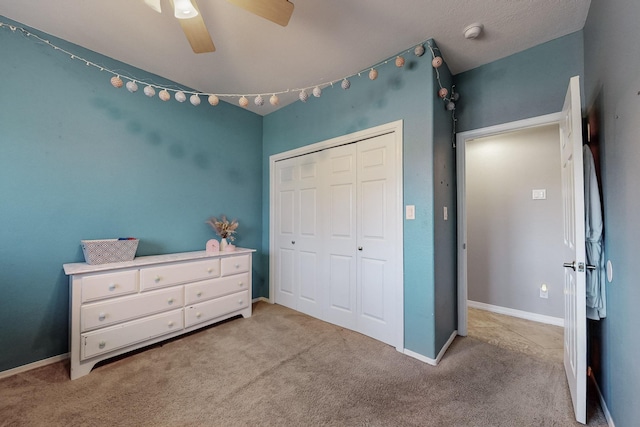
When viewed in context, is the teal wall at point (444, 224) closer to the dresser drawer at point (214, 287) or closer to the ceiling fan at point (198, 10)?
the ceiling fan at point (198, 10)

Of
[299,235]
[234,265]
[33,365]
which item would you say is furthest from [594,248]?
[33,365]

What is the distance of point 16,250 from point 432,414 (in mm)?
3072

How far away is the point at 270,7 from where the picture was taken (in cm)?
136

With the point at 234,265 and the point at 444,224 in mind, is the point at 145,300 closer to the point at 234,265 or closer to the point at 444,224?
the point at 234,265

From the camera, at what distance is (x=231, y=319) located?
2.86m

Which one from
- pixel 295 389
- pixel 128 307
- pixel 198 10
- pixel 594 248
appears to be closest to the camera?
pixel 198 10

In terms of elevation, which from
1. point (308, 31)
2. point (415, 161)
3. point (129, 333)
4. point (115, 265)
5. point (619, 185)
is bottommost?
point (129, 333)

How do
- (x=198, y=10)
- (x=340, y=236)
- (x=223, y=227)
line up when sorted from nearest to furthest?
(x=198, y=10), (x=340, y=236), (x=223, y=227)

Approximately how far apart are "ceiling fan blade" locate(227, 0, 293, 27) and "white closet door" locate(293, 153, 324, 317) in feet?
5.15

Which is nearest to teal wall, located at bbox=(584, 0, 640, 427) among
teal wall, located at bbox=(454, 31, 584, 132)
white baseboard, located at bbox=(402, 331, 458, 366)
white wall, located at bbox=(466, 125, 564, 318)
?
teal wall, located at bbox=(454, 31, 584, 132)

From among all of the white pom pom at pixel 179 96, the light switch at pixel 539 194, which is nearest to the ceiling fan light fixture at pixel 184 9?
the white pom pom at pixel 179 96

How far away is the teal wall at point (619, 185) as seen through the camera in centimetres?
111

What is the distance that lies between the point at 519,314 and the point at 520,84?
2489 mm

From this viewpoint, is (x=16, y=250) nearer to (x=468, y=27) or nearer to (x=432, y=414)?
(x=432, y=414)
